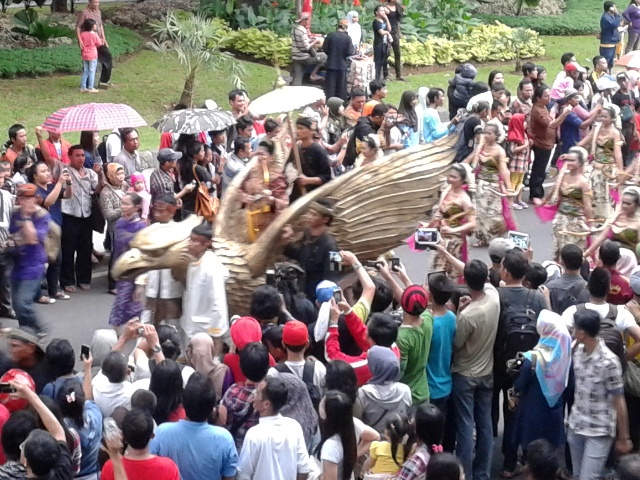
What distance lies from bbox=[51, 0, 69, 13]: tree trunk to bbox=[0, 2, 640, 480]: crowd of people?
38.9 ft

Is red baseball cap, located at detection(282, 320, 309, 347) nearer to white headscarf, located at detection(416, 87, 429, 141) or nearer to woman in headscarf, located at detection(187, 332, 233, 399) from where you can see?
woman in headscarf, located at detection(187, 332, 233, 399)

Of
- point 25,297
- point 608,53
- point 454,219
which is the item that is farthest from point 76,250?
point 608,53

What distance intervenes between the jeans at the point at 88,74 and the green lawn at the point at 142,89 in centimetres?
16

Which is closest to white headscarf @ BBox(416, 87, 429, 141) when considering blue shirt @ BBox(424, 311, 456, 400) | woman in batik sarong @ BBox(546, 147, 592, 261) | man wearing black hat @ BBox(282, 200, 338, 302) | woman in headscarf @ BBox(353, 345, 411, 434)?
woman in batik sarong @ BBox(546, 147, 592, 261)

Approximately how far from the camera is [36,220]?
9727mm

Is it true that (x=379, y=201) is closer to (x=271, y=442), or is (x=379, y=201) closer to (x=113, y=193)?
(x=113, y=193)

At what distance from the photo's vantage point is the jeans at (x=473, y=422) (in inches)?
311

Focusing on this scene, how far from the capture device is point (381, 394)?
7.05m

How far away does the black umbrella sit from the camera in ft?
39.3

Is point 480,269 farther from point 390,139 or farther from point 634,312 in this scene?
point 390,139

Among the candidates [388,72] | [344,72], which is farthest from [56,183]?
[388,72]

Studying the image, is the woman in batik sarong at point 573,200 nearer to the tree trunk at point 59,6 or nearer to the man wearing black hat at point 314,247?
the man wearing black hat at point 314,247

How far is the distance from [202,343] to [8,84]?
13346mm

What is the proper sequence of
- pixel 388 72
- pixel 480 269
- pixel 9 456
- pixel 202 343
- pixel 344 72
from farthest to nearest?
pixel 388 72 < pixel 344 72 < pixel 480 269 < pixel 202 343 < pixel 9 456
